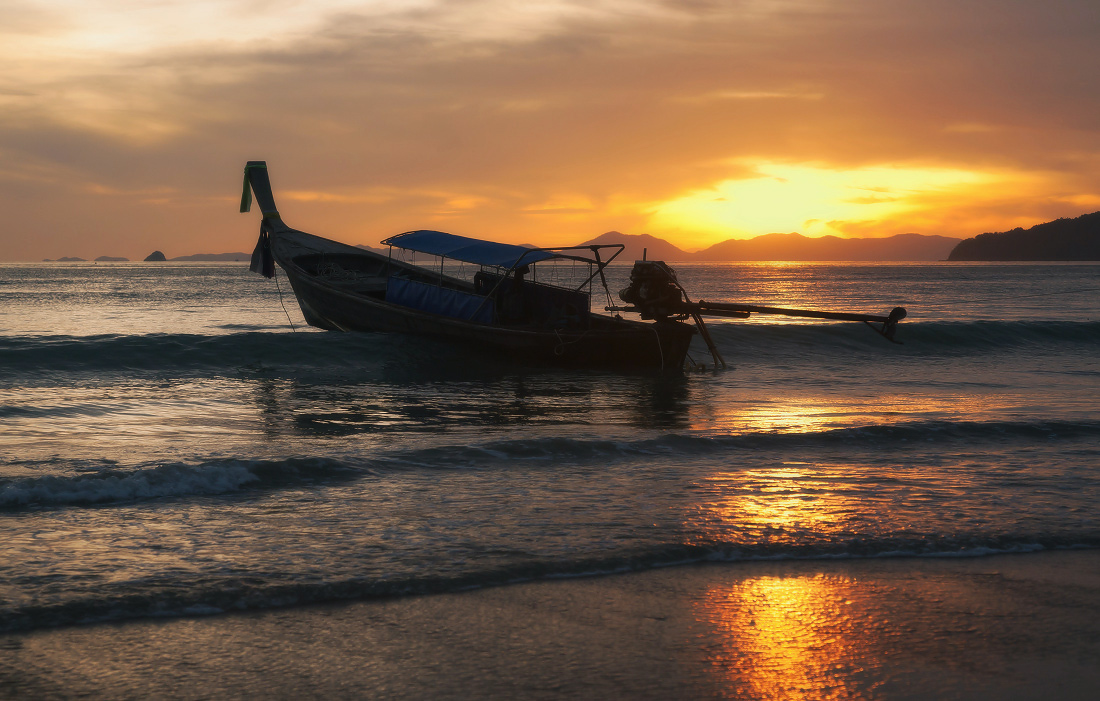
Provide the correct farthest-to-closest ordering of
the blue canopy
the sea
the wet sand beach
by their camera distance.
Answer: the blue canopy
the sea
the wet sand beach

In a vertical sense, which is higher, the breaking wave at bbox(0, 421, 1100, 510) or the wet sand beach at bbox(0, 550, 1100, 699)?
the breaking wave at bbox(0, 421, 1100, 510)

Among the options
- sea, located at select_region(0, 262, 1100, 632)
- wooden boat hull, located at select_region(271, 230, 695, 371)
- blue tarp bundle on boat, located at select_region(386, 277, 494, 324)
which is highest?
blue tarp bundle on boat, located at select_region(386, 277, 494, 324)

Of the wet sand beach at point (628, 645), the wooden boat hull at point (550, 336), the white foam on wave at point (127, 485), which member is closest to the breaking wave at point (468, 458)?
the white foam on wave at point (127, 485)

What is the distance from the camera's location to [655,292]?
57.8 feet

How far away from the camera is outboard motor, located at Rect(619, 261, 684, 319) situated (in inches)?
693

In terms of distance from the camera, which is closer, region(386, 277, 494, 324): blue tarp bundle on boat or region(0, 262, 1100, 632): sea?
region(0, 262, 1100, 632): sea

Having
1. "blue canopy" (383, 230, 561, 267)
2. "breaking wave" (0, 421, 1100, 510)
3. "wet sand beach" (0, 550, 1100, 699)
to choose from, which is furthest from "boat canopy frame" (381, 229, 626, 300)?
"wet sand beach" (0, 550, 1100, 699)

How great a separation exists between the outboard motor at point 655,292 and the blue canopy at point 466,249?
2.22m

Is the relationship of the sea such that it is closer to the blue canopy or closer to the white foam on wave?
the white foam on wave

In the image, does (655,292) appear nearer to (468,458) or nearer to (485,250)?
(485,250)

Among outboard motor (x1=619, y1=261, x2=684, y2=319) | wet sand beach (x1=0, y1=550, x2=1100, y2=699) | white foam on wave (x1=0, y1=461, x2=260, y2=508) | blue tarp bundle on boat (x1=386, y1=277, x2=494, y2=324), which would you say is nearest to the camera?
wet sand beach (x1=0, y1=550, x2=1100, y2=699)

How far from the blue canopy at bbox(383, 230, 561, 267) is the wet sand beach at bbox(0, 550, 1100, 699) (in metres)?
13.5

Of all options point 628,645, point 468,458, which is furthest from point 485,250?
point 628,645

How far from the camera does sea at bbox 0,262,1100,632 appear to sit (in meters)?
5.38
